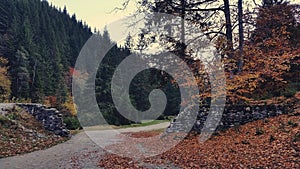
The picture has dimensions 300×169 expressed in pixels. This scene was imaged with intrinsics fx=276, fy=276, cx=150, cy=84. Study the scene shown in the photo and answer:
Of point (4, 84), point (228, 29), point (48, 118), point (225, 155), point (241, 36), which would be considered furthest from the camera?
point (4, 84)

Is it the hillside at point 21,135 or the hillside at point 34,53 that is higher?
the hillside at point 34,53

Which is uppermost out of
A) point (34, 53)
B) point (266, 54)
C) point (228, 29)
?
point (34, 53)

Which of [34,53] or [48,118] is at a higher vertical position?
[34,53]

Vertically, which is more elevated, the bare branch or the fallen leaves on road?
the bare branch

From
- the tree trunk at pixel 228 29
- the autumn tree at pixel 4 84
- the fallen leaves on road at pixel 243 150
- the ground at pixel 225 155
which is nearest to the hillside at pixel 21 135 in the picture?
the ground at pixel 225 155

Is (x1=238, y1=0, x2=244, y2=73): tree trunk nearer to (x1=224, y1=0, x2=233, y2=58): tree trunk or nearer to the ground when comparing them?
(x1=224, y1=0, x2=233, y2=58): tree trunk


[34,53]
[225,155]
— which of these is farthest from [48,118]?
[34,53]

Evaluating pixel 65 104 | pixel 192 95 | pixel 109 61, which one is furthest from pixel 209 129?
pixel 109 61

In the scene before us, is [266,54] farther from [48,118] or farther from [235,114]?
[48,118]

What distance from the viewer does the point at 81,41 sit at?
268 feet

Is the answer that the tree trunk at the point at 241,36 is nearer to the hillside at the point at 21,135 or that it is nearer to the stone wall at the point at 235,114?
the stone wall at the point at 235,114

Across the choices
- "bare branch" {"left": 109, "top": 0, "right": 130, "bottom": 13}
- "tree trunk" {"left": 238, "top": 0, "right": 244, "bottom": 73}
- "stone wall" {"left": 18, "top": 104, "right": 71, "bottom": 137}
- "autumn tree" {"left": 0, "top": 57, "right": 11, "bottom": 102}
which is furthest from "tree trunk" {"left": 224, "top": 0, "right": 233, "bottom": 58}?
"autumn tree" {"left": 0, "top": 57, "right": 11, "bottom": 102}

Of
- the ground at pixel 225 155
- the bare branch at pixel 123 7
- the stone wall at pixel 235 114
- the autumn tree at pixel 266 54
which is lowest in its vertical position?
the ground at pixel 225 155

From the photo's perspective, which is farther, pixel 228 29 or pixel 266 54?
pixel 228 29
